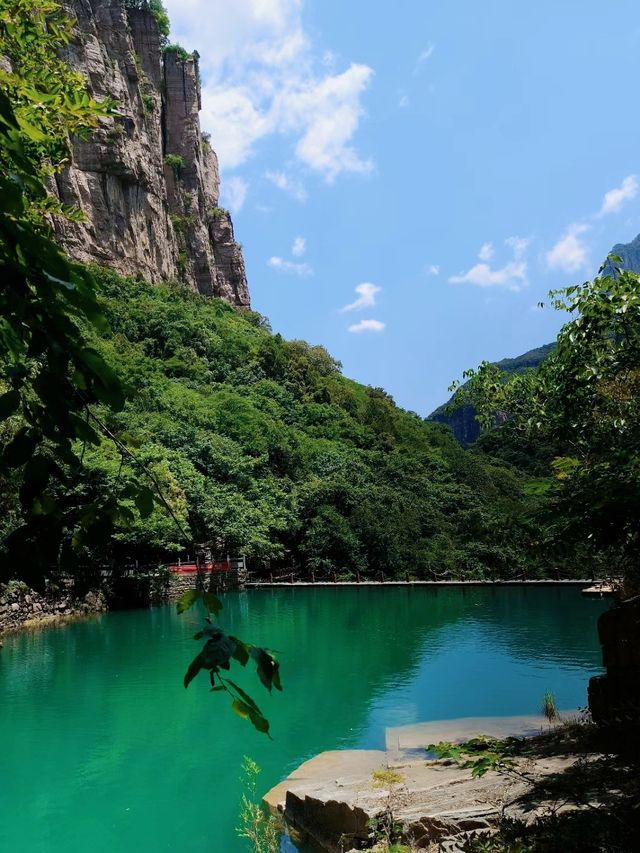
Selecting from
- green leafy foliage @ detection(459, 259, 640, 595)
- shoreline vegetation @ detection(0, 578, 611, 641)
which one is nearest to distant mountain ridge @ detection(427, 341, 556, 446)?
shoreline vegetation @ detection(0, 578, 611, 641)

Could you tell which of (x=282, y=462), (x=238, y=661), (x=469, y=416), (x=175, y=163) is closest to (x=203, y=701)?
(x=238, y=661)

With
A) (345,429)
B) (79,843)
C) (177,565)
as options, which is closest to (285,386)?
(345,429)

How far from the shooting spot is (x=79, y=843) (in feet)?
17.6

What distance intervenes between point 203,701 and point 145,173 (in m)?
42.8

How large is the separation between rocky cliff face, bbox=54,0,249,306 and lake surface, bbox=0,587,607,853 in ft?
94.4

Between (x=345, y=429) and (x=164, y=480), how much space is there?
57.7 ft

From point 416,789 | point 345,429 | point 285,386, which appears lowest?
point 416,789

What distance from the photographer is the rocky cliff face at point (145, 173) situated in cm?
3972

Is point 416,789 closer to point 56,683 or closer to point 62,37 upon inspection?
point 62,37

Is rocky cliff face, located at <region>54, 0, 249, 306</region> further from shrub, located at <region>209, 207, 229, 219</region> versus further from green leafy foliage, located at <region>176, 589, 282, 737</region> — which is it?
green leafy foliage, located at <region>176, 589, 282, 737</region>

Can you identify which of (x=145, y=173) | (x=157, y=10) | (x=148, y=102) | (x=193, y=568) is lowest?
(x=193, y=568)

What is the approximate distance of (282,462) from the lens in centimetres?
2980

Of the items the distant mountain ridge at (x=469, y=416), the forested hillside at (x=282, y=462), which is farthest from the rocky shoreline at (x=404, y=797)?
the distant mountain ridge at (x=469, y=416)

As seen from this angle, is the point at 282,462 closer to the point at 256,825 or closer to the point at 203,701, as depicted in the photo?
the point at 203,701
